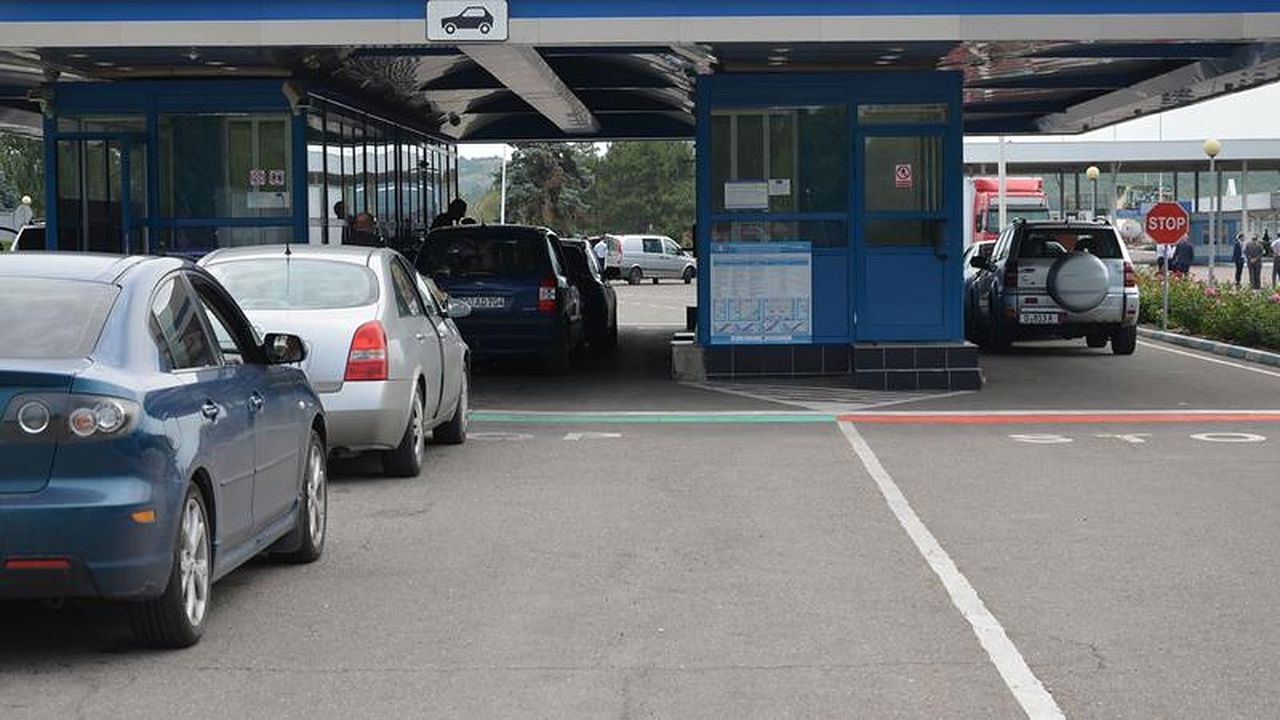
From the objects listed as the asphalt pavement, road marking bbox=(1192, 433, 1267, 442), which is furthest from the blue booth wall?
road marking bbox=(1192, 433, 1267, 442)

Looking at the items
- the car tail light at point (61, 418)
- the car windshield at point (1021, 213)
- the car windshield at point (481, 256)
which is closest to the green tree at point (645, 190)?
the car windshield at point (1021, 213)

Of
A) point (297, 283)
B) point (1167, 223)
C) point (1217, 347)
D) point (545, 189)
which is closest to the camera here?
point (297, 283)

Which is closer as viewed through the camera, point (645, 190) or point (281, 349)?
point (281, 349)

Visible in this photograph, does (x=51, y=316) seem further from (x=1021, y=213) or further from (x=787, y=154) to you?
(x=1021, y=213)

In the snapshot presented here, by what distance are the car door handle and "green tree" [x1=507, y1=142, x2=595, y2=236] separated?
81.4m

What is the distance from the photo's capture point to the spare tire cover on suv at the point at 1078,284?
76.1 ft

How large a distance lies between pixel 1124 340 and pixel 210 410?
1899cm

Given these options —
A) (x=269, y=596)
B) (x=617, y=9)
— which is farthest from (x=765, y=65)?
(x=269, y=596)

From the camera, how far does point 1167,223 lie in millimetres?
28047

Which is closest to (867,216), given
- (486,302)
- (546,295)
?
(546,295)

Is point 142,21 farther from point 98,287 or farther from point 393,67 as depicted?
point 98,287

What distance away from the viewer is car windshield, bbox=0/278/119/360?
6621mm

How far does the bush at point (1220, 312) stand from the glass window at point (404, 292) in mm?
14294

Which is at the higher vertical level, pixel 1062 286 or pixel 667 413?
pixel 1062 286
